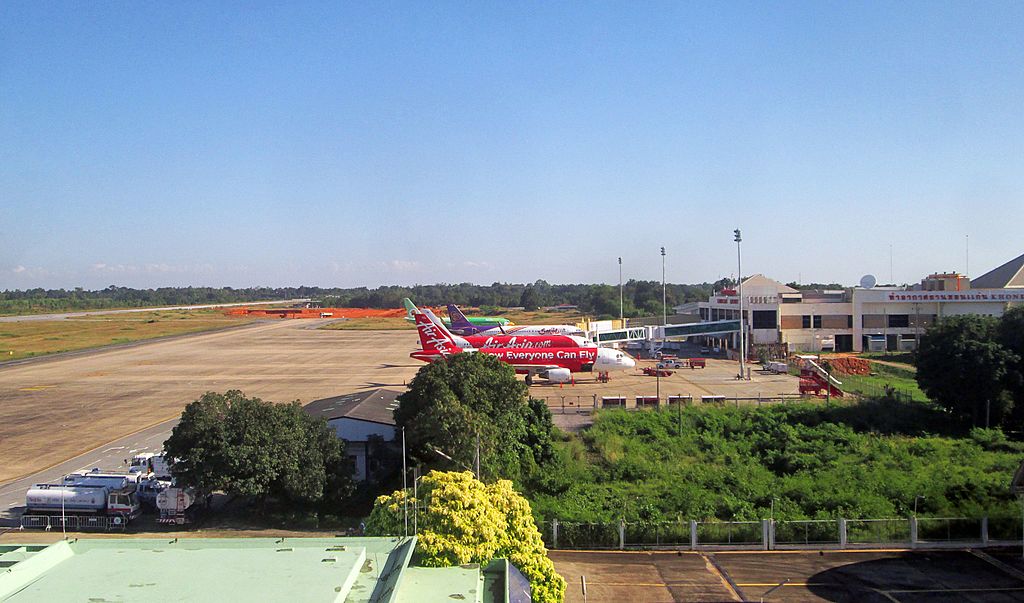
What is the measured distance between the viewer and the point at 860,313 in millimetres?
65500

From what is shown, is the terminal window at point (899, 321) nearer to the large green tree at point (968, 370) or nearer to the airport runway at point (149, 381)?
the large green tree at point (968, 370)

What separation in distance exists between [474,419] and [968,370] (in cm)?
2446

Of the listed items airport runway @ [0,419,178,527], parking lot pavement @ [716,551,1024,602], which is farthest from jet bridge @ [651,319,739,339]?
parking lot pavement @ [716,551,1024,602]

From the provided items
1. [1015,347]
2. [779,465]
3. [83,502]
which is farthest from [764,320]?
[83,502]

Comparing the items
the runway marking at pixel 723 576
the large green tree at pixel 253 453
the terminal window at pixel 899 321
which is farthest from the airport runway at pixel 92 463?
the terminal window at pixel 899 321

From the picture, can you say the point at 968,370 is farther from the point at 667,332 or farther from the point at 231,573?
the point at 667,332

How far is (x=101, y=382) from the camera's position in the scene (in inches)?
2119

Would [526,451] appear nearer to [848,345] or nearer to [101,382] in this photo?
[101,382]

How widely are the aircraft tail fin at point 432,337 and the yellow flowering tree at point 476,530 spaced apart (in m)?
36.9

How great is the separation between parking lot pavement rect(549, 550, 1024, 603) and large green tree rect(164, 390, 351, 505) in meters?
9.02

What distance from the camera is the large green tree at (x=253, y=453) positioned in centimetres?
2228

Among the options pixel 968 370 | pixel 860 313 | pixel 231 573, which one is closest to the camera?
pixel 231 573

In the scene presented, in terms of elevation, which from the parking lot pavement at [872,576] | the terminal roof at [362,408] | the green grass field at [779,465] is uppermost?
the terminal roof at [362,408]

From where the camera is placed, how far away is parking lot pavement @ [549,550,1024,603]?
17016mm
